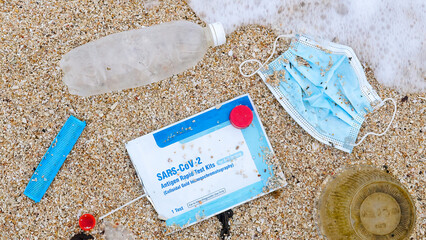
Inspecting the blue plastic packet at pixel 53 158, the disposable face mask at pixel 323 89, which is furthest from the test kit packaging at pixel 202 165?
the blue plastic packet at pixel 53 158

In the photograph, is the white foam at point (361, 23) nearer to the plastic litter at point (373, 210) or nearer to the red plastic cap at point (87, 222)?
the plastic litter at point (373, 210)

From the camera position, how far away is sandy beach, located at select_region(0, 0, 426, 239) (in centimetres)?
220

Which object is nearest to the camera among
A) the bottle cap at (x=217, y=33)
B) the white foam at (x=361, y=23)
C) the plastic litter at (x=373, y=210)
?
the plastic litter at (x=373, y=210)

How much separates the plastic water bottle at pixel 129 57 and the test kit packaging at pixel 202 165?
43cm

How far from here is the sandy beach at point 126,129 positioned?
2.20 meters

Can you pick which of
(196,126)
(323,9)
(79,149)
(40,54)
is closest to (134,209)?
(79,149)

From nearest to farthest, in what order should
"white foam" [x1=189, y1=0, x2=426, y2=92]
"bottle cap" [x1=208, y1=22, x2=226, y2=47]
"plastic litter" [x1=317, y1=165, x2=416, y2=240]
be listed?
1. "plastic litter" [x1=317, y1=165, x2=416, y2=240]
2. "bottle cap" [x1=208, y1=22, x2=226, y2=47]
3. "white foam" [x1=189, y1=0, x2=426, y2=92]

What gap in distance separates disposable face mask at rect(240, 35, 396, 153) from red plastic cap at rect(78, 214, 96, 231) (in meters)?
1.52

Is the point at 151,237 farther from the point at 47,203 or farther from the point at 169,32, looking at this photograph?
the point at 169,32

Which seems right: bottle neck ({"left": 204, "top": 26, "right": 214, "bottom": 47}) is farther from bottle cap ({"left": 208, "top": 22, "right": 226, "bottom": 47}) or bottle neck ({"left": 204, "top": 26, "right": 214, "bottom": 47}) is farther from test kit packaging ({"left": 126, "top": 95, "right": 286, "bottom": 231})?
test kit packaging ({"left": 126, "top": 95, "right": 286, "bottom": 231})

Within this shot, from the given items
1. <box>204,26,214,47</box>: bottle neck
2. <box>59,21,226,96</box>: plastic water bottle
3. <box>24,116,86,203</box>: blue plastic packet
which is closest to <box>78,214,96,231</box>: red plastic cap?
<box>24,116,86,203</box>: blue plastic packet

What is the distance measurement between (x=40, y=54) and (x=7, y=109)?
0.46m

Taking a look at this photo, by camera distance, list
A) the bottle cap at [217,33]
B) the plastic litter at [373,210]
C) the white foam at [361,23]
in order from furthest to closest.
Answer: the white foam at [361,23]
the bottle cap at [217,33]
the plastic litter at [373,210]

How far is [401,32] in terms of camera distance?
2373mm
